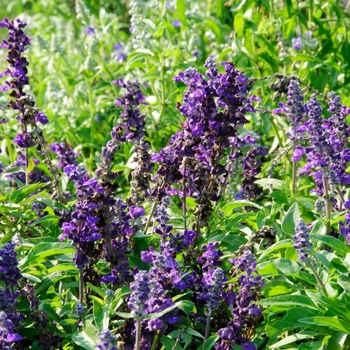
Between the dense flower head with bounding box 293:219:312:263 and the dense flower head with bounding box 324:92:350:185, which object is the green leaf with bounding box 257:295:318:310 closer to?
the dense flower head with bounding box 293:219:312:263

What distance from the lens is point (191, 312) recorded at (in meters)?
3.21

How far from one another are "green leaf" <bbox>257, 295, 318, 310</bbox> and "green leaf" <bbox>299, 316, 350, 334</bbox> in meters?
0.15

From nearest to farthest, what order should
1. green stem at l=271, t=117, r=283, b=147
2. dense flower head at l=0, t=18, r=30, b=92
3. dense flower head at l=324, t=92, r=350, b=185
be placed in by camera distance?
dense flower head at l=324, t=92, r=350, b=185 < dense flower head at l=0, t=18, r=30, b=92 < green stem at l=271, t=117, r=283, b=147

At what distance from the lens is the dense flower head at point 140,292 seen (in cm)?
239

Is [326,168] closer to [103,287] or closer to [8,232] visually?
[103,287]

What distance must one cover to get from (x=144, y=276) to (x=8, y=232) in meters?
1.71

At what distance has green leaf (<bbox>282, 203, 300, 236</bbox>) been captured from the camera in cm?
334

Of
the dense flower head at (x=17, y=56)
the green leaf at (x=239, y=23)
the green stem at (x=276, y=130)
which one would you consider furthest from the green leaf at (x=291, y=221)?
the green leaf at (x=239, y=23)

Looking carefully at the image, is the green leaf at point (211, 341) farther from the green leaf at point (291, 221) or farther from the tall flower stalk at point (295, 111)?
the tall flower stalk at point (295, 111)

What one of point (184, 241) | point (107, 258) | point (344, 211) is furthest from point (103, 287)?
point (344, 211)

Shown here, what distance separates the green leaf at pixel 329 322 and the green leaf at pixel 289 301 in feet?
0.51

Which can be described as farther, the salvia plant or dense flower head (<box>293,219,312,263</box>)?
the salvia plant

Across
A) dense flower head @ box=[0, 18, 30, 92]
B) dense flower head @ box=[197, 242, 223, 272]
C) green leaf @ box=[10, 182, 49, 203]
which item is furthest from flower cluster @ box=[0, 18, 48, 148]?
dense flower head @ box=[197, 242, 223, 272]

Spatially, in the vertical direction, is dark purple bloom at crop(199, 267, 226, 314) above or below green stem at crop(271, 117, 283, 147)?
above
